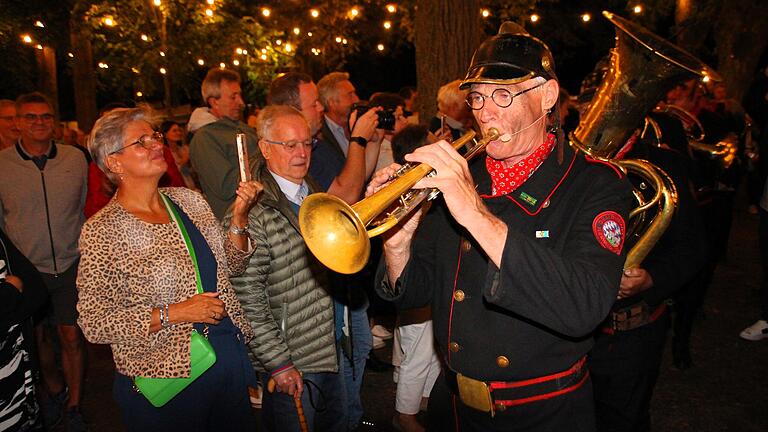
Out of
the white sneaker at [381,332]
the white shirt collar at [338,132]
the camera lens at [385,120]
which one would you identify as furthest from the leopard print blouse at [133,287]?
the white sneaker at [381,332]

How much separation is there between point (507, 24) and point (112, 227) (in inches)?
83.5

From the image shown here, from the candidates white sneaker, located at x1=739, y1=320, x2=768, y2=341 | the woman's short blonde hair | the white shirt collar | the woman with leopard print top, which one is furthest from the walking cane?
white sneaker, located at x1=739, y1=320, x2=768, y2=341

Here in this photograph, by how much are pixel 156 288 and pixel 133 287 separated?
0.10 metres

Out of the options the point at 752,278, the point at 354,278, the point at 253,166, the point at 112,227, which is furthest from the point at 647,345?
the point at 752,278

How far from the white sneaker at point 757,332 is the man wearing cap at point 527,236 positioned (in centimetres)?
449

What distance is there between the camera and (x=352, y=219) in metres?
1.92

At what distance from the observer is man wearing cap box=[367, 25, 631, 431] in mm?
2162

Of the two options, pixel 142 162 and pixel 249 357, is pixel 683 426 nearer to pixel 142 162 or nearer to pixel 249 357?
pixel 249 357

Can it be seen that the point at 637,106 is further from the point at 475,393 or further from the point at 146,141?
the point at 146,141

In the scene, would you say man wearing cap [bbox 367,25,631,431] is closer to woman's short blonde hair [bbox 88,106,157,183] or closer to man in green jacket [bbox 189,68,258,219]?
woman's short blonde hair [bbox 88,106,157,183]

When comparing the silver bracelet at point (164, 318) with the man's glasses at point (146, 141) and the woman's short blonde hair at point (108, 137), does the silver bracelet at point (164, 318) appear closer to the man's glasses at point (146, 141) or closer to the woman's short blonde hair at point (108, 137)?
the woman's short blonde hair at point (108, 137)

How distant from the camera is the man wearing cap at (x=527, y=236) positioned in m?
2.16

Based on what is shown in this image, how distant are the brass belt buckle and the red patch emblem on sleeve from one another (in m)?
0.73

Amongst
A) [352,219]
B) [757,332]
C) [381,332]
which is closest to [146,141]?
[352,219]
